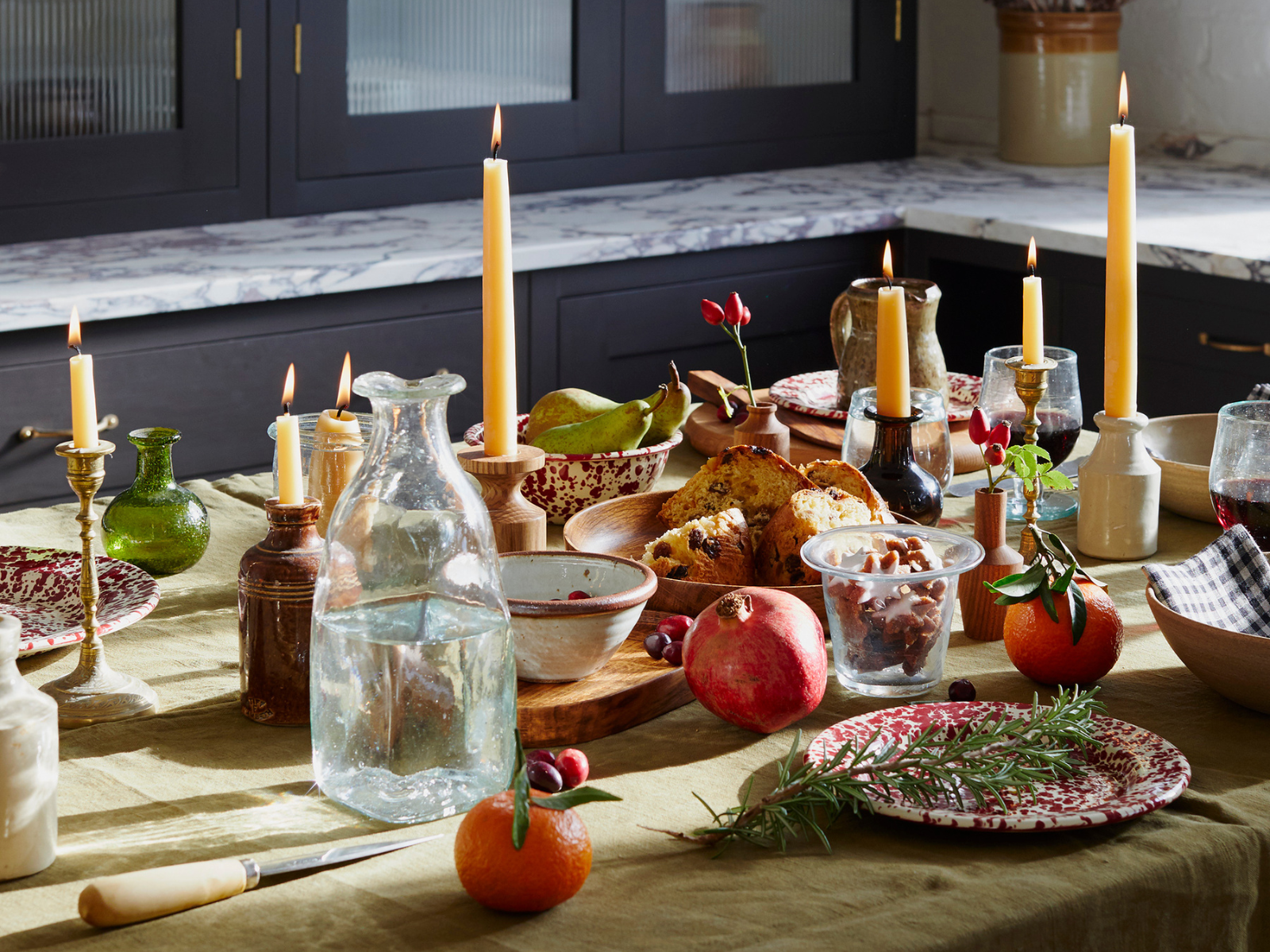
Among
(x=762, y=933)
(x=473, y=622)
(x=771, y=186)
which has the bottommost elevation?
(x=762, y=933)

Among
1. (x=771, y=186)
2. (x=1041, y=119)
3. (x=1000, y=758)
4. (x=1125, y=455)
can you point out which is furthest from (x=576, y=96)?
(x=1000, y=758)

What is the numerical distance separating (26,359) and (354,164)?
37.1 inches

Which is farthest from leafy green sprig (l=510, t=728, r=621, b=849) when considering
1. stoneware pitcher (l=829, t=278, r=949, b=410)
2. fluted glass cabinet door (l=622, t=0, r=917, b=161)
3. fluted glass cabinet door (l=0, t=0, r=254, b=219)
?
fluted glass cabinet door (l=622, t=0, r=917, b=161)

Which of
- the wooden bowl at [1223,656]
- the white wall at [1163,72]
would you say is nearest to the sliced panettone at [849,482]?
the wooden bowl at [1223,656]

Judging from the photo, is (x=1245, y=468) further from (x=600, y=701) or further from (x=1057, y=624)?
(x=600, y=701)

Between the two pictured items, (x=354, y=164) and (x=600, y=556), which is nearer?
(x=600, y=556)

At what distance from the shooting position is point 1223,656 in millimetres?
958

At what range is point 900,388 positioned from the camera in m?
1.25

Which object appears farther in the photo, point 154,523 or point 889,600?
point 154,523

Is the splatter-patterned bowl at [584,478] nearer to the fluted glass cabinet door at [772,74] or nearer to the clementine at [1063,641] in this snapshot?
the clementine at [1063,641]

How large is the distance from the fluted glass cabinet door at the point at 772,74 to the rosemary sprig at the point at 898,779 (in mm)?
2574

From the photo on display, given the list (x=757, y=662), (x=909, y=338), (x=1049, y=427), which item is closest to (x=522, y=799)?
(x=757, y=662)

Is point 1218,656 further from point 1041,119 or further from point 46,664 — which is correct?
point 1041,119

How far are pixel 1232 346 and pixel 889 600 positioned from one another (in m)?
1.76
